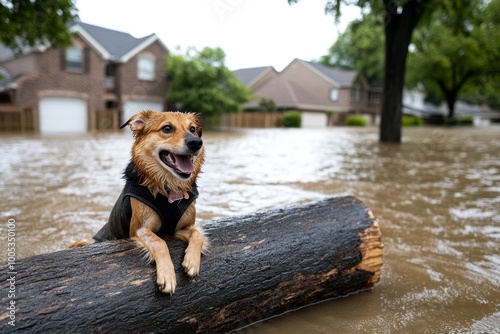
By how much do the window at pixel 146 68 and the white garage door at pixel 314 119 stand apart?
19119 mm

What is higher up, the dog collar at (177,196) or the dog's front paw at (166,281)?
the dog collar at (177,196)

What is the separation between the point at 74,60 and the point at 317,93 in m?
27.1

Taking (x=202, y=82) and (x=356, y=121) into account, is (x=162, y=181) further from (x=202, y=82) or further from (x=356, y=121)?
(x=356, y=121)

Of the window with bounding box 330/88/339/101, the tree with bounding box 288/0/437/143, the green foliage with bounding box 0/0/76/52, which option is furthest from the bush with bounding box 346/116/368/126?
the green foliage with bounding box 0/0/76/52

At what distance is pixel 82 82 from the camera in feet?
91.2

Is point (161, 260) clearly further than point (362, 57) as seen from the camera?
No

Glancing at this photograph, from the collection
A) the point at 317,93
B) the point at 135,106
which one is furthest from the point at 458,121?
the point at 135,106

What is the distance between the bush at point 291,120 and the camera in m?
37.4

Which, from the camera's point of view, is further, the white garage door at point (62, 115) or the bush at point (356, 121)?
the bush at point (356, 121)

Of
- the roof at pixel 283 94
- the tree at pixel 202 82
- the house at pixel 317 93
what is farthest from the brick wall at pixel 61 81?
the roof at pixel 283 94

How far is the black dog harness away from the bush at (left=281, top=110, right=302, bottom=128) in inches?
1370

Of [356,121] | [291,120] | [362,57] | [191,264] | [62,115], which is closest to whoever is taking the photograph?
[191,264]

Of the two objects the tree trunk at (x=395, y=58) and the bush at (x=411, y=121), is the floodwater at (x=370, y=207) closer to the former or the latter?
the tree trunk at (x=395, y=58)

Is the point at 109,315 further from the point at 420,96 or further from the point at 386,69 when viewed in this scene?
the point at 420,96
